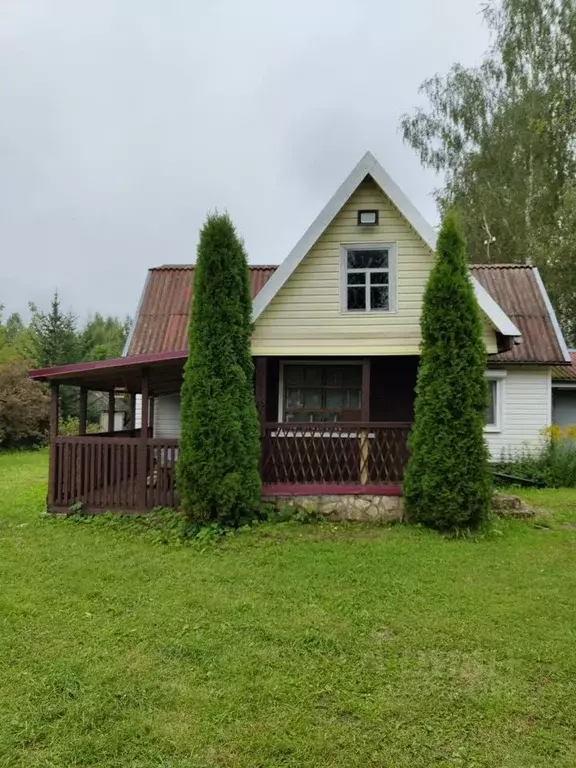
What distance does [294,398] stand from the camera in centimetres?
996

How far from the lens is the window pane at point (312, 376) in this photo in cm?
Answer: 991

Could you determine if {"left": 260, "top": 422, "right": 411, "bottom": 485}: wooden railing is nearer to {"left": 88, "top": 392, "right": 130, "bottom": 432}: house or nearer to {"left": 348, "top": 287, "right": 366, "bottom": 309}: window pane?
{"left": 348, "top": 287, "right": 366, "bottom": 309}: window pane

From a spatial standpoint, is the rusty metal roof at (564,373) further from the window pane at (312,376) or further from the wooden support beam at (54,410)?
the wooden support beam at (54,410)

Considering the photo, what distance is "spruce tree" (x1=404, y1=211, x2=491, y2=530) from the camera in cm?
708

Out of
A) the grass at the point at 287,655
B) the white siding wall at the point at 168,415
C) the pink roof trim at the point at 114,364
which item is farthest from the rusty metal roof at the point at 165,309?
the grass at the point at 287,655

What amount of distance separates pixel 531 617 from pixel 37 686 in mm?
3827

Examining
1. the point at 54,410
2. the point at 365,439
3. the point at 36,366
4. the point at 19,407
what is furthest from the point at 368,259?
the point at 36,366

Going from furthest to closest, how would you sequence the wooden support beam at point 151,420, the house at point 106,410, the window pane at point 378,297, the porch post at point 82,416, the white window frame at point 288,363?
the house at point 106,410
the wooden support beam at point 151,420
the white window frame at point 288,363
the porch post at point 82,416
the window pane at point 378,297

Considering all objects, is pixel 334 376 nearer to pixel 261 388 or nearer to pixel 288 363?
pixel 288 363

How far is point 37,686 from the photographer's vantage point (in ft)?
10.8

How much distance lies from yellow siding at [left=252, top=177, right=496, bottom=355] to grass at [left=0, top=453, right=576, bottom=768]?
3325 millimetres

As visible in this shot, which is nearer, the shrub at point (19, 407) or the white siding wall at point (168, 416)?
the white siding wall at point (168, 416)

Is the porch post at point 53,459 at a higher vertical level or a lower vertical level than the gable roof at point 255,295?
lower

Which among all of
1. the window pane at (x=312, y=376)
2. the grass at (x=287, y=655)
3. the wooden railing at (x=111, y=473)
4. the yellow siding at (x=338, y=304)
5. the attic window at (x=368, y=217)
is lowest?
the grass at (x=287, y=655)
